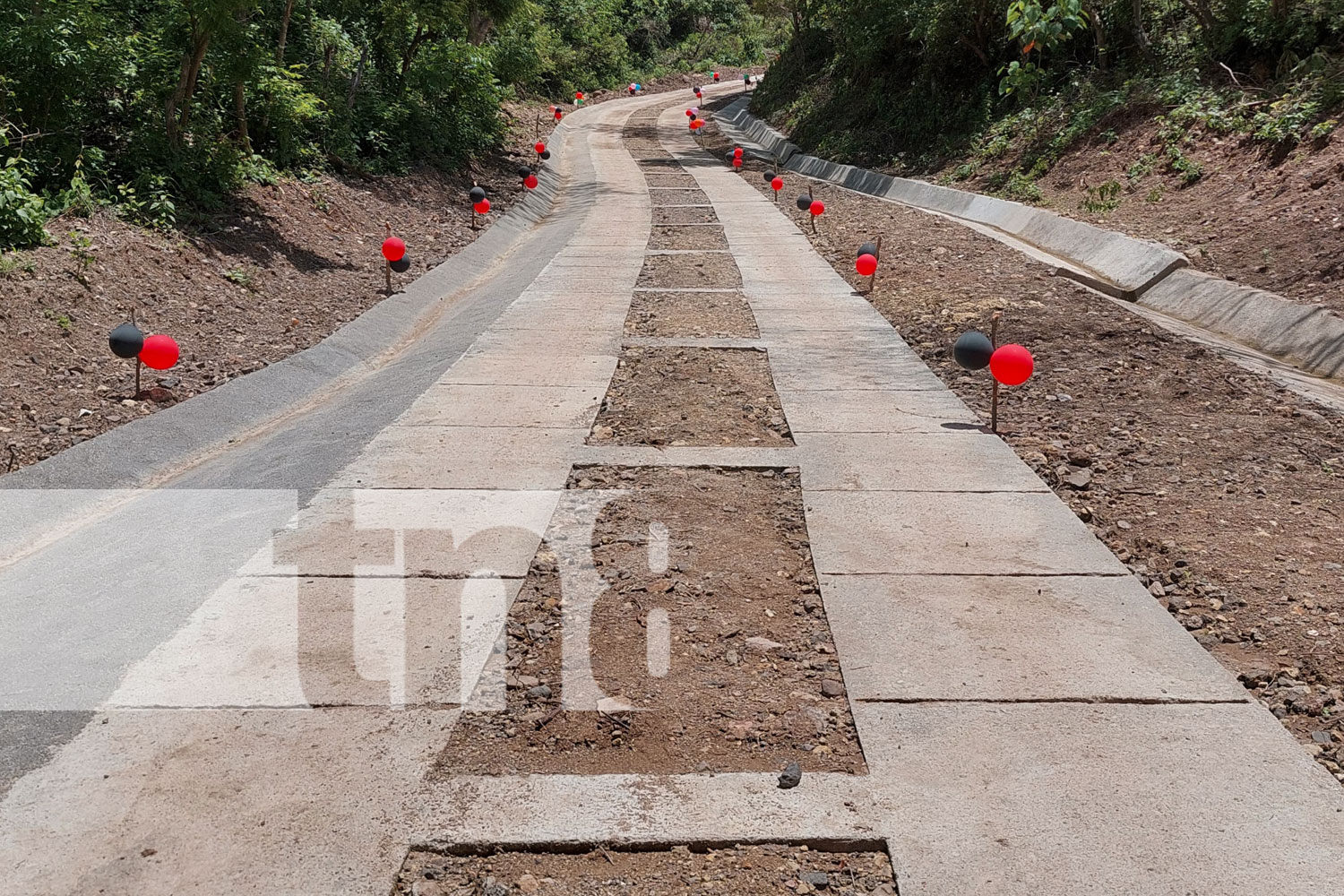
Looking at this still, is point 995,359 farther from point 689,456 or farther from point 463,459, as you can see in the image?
point 463,459

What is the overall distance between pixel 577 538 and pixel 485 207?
11.9 metres

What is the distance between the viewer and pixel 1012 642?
4.80 m

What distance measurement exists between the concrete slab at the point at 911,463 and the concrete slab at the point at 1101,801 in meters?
2.65

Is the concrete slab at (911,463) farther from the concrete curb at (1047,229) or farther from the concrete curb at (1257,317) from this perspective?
the concrete curb at (1047,229)

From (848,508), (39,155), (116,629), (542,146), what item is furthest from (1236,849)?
(542,146)

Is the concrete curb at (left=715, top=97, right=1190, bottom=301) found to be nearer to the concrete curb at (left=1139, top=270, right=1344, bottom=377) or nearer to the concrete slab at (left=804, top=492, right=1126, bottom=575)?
the concrete curb at (left=1139, top=270, right=1344, bottom=377)

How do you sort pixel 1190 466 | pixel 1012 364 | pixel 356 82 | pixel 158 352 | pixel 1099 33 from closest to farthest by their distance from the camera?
pixel 1190 466
pixel 1012 364
pixel 158 352
pixel 356 82
pixel 1099 33

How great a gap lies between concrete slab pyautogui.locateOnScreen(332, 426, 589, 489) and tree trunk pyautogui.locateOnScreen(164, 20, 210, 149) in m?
6.57

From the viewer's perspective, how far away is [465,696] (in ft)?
14.3

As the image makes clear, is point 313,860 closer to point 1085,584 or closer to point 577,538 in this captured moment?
point 577,538

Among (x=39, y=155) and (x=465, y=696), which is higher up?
(x=39, y=155)

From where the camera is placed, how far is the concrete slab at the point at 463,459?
22.3ft

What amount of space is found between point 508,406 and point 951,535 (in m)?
3.88

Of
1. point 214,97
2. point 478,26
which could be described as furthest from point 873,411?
point 478,26
